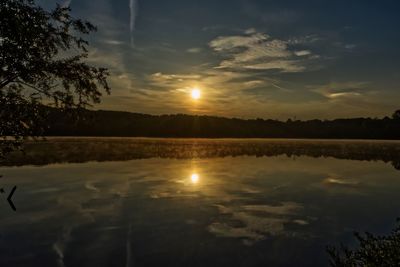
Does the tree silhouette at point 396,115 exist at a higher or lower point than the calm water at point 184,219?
higher

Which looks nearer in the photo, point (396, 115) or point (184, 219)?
point (184, 219)

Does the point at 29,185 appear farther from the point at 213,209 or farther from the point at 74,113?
the point at 74,113

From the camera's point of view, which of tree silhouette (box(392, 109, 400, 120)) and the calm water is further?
tree silhouette (box(392, 109, 400, 120))

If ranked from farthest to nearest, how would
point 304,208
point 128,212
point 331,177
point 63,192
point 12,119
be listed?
1. point 331,177
2. point 63,192
3. point 304,208
4. point 128,212
5. point 12,119

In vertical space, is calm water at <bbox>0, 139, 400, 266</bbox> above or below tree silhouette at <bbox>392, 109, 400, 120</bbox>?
below

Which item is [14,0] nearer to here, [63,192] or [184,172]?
[63,192]

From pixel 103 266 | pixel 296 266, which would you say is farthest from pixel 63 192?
pixel 296 266

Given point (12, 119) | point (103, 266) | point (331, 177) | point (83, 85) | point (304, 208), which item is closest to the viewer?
point (12, 119)

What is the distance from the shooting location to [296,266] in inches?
520

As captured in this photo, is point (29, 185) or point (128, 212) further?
point (29, 185)

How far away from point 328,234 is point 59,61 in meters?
13.9

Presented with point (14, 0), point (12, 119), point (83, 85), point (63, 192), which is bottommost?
point (63, 192)

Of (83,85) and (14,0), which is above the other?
(14,0)

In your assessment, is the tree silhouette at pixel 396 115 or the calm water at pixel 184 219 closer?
the calm water at pixel 184 219
